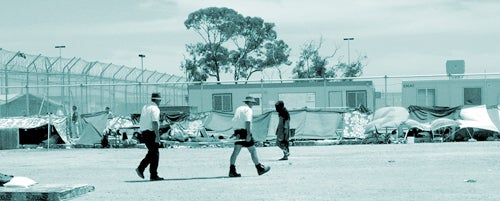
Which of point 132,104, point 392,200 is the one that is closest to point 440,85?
point 132,104

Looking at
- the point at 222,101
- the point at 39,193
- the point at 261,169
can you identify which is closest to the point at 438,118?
the point at 222,101

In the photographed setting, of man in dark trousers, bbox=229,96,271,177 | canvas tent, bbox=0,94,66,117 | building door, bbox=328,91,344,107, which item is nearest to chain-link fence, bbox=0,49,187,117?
canvas tent, bbox=0,94,66,117

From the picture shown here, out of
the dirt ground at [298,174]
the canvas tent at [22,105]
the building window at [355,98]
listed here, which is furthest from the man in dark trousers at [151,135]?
the building window at [355,98]

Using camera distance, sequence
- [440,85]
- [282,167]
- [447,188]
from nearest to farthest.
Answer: [447,188], [282,167], [440,85]

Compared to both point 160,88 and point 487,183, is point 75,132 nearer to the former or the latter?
point 160,88

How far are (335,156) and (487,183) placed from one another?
27.7ft

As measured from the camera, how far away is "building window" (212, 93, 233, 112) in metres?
39.1

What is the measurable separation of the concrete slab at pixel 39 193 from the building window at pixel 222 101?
28587mm

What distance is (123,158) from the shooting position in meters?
22.0

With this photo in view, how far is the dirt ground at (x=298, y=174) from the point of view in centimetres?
1141

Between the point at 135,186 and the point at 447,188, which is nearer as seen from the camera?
the point at 447,188

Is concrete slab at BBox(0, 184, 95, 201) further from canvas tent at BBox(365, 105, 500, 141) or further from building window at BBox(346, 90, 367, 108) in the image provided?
building window at BBox(346, 90, 367, 108)

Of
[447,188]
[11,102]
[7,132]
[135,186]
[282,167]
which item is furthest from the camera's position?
[11,102]

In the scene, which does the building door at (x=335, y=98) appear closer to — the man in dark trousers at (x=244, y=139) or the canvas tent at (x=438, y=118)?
the canvas tent at (x=438, y=118)
